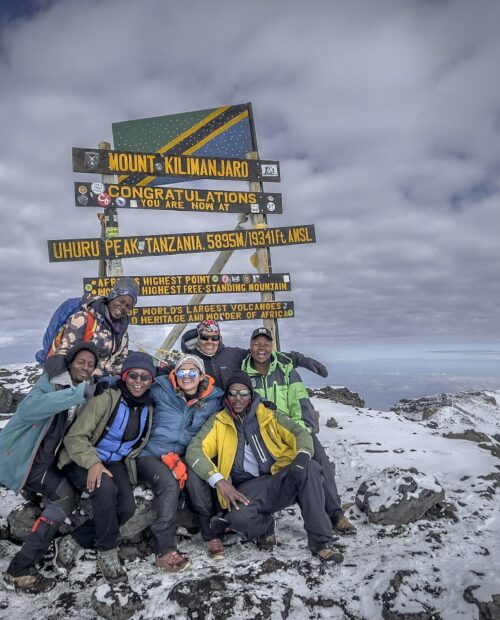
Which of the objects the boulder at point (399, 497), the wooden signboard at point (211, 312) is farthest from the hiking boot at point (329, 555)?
the wooden signboard at point (211, 312)

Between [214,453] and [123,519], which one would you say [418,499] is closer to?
[214,453]

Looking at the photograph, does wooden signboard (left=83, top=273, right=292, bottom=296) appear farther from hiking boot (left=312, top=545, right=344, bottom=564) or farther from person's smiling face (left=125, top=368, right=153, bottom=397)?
hiking boot (left=312, top=545, right=344, bottom=564)

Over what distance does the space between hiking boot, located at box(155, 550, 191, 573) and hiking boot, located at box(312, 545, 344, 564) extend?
4.80 ft

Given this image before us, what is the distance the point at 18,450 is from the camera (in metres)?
4.33

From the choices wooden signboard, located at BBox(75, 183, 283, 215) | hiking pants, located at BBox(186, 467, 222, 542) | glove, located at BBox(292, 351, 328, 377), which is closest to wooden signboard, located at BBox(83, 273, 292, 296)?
wooden signboard, located at BBox(75, 183, 283, 215)

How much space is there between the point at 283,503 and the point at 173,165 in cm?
839

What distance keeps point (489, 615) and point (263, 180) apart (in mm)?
9959

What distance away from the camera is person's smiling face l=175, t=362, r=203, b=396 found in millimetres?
5195

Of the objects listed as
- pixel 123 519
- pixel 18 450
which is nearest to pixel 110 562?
pixel 123 519

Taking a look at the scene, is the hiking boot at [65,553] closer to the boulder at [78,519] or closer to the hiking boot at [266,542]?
the boulder at [78,519]

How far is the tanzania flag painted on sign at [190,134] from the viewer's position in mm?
10305

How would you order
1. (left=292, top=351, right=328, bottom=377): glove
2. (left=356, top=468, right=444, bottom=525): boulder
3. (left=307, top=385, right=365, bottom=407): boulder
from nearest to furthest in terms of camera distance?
1. (left=356, top=468, right=444, bottom=525): boulder
2. (left=292, top=351, right=328, bottom=377): glove
3. (left=307, top=385, right=365, bottom=407): boulder

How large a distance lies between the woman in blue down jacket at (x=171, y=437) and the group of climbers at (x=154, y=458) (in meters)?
0.01

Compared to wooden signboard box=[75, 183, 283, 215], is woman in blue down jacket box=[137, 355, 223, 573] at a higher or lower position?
lower
